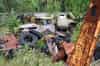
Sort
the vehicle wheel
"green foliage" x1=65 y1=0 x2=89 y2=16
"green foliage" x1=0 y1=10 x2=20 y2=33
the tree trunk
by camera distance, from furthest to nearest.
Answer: "green foliage" x1=0 y1=10 x2=20 y2=33 → the vehicle wheel → "green foliage" x1=65 y1=0 x2=89 y2=16 → the tree trunk

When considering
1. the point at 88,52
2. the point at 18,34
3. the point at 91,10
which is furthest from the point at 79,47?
the point at 18,34

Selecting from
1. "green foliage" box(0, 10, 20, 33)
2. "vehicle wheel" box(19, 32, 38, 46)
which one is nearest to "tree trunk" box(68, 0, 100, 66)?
"vehicle wheel" box(19, 32, 38, 46)

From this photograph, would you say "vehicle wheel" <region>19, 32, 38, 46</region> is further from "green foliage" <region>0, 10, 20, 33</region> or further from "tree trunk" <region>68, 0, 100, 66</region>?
"tree trunk" <region>68, 0, 100, 66</region>

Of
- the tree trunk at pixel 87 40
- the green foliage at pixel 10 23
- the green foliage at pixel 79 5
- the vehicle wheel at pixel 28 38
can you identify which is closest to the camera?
the tree trunk at pixel 87 40

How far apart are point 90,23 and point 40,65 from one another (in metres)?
2.58

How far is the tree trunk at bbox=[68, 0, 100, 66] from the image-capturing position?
1.22 meters

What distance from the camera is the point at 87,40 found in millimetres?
1229

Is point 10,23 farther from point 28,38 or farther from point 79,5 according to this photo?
point 79,5

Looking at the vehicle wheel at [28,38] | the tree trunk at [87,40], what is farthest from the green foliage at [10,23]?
the tree trunk at [87,40]

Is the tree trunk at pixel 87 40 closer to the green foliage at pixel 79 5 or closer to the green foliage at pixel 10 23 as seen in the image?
the green foliage at pixel 79 5

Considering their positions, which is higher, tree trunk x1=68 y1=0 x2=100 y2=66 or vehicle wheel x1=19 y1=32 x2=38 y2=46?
tree trunk x1=68 y1=0 x2=100 y2=66

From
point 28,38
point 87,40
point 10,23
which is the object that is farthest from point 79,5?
point 87,40

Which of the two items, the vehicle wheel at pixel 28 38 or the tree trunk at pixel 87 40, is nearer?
the tree trunk at pixel 87 40

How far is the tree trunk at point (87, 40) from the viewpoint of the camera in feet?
4.00
